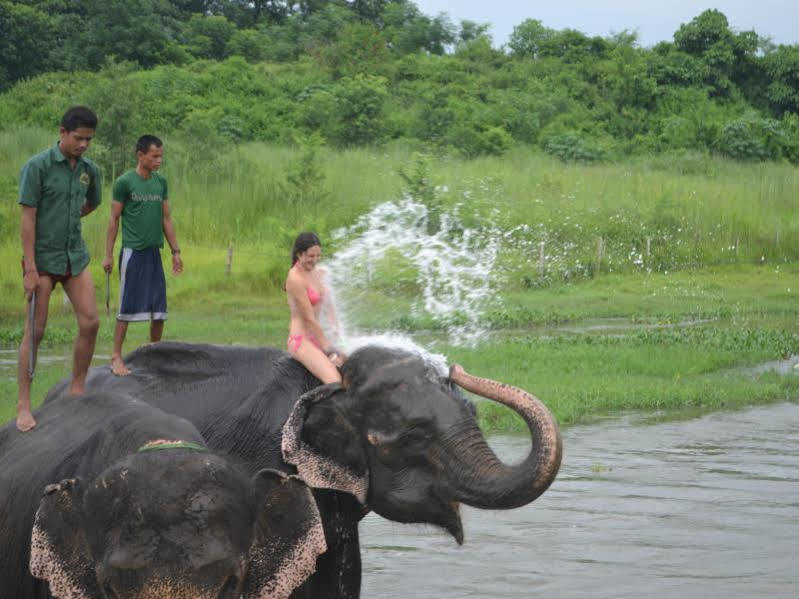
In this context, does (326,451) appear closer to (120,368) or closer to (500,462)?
(500,462)

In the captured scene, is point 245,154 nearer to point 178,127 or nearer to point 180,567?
point 178,127

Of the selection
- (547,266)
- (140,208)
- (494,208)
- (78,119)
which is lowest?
(547,266)

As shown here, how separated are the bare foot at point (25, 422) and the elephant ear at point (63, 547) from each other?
1.71 meters

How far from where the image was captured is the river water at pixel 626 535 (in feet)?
23.1

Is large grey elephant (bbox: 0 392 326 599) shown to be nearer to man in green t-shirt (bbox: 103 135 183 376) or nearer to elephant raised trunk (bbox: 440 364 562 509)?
elephant raised trunk (bbox: 440 364 562 509)

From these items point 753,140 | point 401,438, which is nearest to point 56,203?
point 401,438

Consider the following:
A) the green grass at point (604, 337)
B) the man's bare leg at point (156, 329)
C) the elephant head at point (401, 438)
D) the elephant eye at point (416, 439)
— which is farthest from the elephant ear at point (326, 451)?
the green grass at point (604, 337)

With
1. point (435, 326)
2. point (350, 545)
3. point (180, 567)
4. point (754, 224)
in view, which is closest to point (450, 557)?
point (350, 545)

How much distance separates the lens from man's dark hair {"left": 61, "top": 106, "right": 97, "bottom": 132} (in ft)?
18.4

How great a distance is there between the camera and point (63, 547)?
341cm

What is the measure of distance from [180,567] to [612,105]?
30107 mm

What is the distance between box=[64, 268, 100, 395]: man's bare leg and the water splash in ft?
30.8

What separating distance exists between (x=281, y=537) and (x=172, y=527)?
13.2 inches

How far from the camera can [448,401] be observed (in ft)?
14.7
